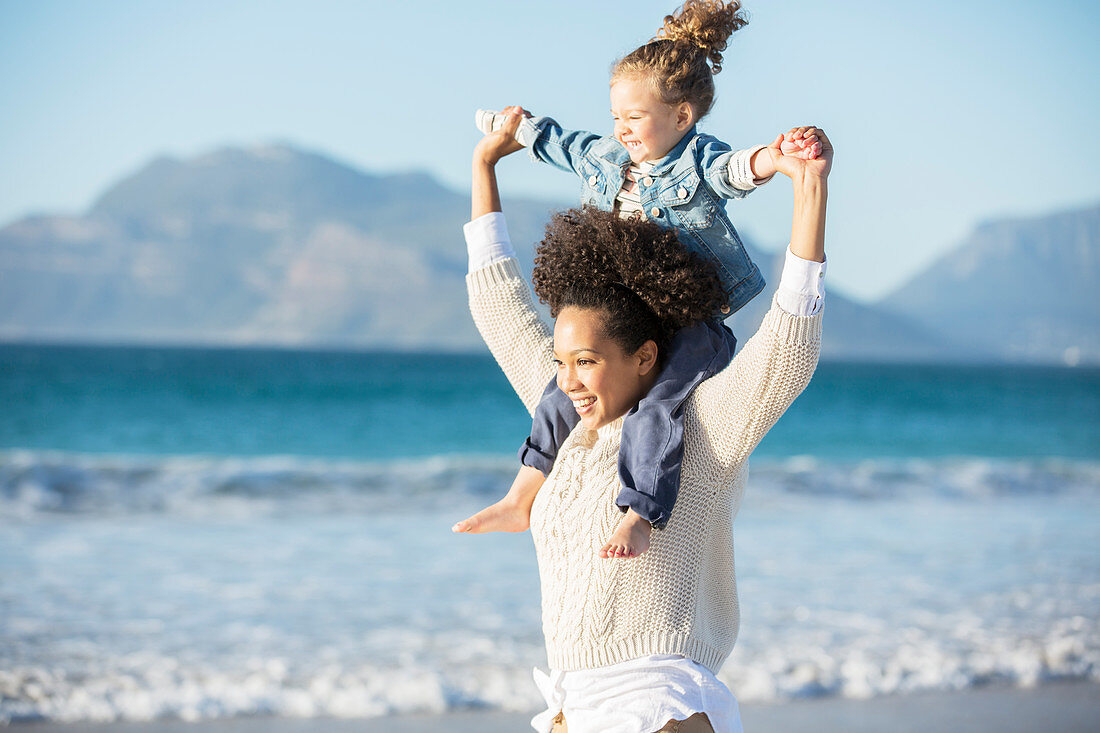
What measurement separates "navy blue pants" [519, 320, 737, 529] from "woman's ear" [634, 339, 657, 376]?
24 mm

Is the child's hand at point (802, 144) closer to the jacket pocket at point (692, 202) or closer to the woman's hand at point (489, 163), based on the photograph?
the jacket pocket at point (692, 202)

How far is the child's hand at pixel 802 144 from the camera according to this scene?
1.51 meters

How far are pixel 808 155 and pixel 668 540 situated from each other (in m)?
0.67

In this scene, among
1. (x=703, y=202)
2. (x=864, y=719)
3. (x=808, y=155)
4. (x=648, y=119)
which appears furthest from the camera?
(x=864, y=719)

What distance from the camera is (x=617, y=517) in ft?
5.71

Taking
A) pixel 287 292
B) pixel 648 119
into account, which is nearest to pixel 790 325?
pixel 648 119

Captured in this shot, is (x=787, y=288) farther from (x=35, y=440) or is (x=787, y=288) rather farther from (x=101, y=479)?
(x=35, y=440)

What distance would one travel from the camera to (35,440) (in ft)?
63.0

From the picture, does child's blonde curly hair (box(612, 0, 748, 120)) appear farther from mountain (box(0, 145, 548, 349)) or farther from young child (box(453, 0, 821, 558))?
mountain (box(0, 145, 548, 349))

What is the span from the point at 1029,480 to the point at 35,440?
16.9m

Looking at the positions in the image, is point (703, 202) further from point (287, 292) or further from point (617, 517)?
point (287, 292)

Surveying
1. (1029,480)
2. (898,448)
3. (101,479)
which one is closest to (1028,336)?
(898,448)

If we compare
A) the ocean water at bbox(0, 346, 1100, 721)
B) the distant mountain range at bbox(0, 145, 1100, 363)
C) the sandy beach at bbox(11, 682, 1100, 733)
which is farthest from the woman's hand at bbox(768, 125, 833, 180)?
the distant mountain range at bbox(0, 145, 1100, 363)

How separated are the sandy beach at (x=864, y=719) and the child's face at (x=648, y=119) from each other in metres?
3.00
